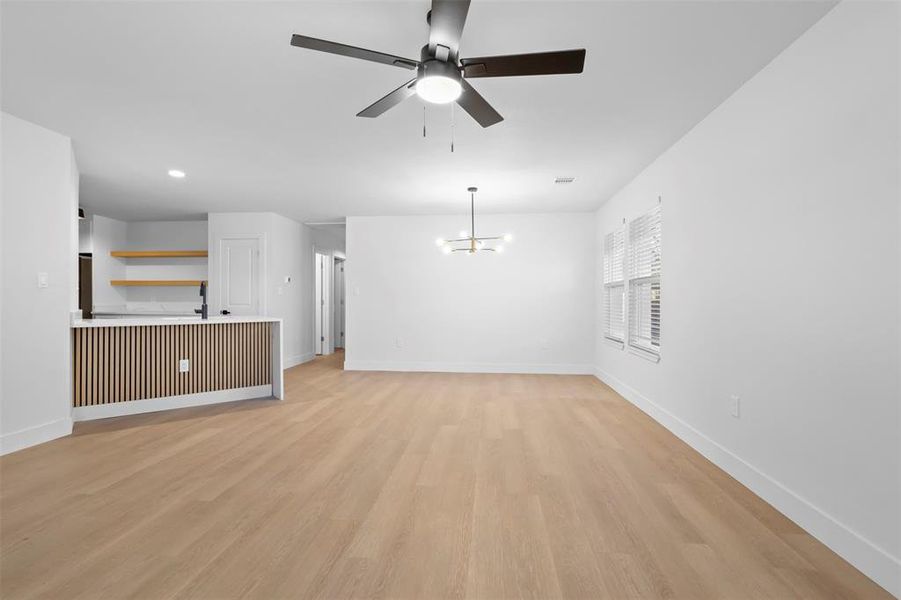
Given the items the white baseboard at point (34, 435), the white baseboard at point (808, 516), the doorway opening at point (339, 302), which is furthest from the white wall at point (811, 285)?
the doorway opening at point (339, 302)

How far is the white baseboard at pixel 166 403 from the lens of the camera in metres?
4.20

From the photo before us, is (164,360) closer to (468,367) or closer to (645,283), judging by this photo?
(468,367)

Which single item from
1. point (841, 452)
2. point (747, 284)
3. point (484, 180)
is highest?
point (484, 180)

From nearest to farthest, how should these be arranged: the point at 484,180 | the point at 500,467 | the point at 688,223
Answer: the point at 500,467 < the point at 688,223 < the point at 484,180

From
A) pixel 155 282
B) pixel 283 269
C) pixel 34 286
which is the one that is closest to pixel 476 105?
pixel 34 286

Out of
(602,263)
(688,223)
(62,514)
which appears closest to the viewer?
(62,514)

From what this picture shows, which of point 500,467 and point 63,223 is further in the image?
point 63,223

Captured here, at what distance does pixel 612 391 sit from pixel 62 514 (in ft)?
17.5

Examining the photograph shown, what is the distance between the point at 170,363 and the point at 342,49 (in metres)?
4.08

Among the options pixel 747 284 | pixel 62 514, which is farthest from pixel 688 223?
pixel 62 514

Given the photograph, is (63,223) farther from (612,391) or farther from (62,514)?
(612,391)

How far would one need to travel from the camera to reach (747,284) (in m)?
2.83

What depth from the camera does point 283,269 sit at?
24.2 ft

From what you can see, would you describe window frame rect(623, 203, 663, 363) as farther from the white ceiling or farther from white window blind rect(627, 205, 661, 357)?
the white ceiling
